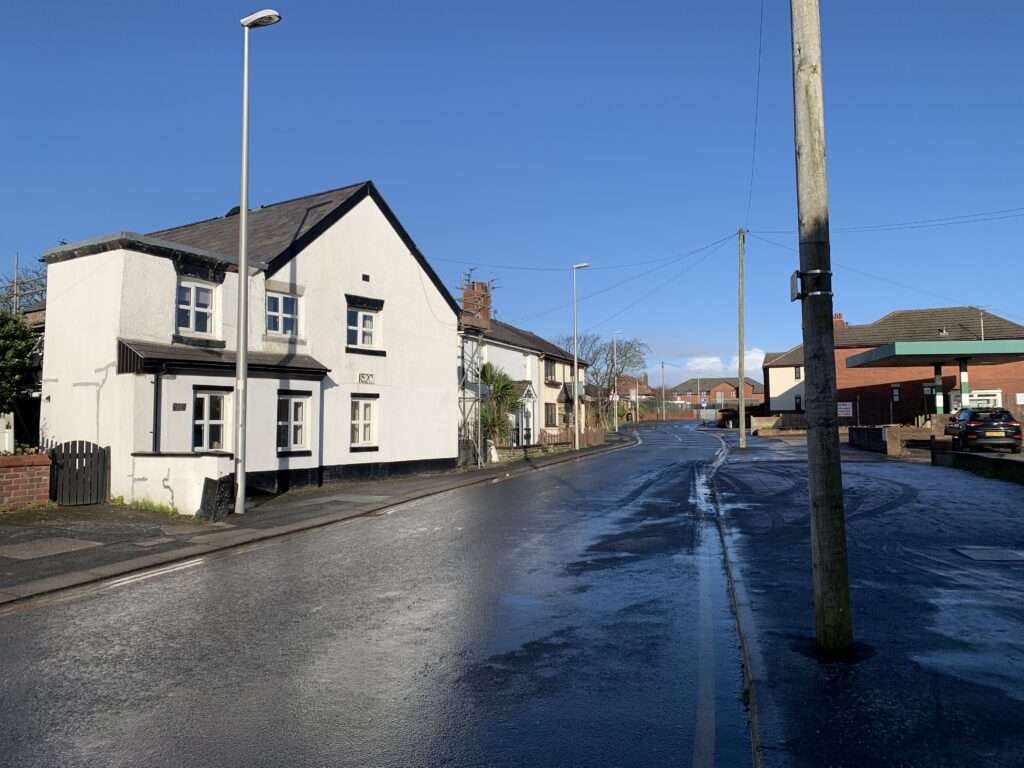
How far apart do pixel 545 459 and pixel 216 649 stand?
26.2 meters

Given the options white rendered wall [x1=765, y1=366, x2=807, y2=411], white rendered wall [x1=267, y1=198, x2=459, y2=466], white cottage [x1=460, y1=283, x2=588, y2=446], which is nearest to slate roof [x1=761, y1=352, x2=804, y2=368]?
white rendered wall [x1=765, y1=366, x2=807, y2=411]

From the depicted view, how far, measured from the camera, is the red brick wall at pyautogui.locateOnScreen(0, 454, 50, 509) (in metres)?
13.7

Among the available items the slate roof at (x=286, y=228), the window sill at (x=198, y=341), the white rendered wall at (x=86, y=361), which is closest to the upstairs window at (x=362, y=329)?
the slate roof at (x=286, y=228)

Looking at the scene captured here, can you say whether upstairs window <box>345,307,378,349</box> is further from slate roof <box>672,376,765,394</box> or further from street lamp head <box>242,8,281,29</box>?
slate roof <box>672,376,765,394</box>

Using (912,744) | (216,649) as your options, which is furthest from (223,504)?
(912,744)

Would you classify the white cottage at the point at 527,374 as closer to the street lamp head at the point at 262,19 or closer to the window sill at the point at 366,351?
the window sill at the point at 366,351

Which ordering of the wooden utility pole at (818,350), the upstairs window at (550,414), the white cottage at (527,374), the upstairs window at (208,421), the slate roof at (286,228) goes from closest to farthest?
the wooden utility pole at (818,350) → the upstairs window at (208,421) → the slate roof at (286,228) → the white cottage at (527,374) → the upstairs window at (550,414)

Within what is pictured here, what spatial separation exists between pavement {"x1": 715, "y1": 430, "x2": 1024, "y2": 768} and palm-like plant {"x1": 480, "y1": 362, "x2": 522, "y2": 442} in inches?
760

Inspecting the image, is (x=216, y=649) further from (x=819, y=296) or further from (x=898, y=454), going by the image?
(x=898, y=454)

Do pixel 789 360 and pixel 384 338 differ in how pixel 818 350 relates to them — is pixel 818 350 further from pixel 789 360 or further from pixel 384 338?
pixel 789 360

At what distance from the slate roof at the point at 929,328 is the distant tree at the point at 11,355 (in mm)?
58289

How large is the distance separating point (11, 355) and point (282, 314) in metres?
6.15

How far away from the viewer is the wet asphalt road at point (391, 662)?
14.1 feet

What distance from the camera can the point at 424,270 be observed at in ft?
82.4
